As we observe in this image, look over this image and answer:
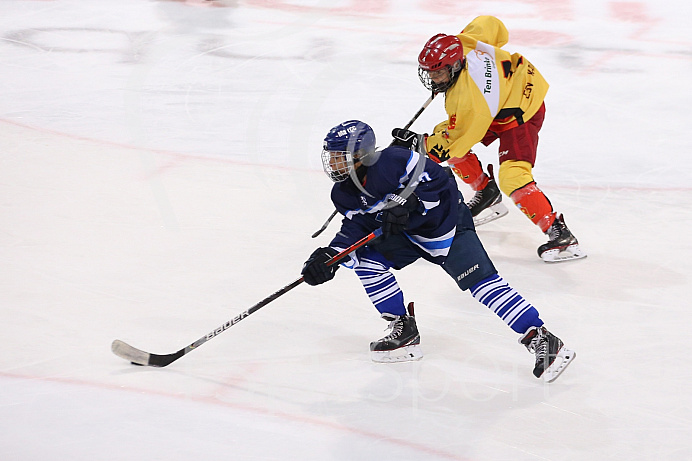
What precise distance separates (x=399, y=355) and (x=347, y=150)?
0.81 meters

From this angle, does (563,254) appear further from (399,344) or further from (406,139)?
(399,344)

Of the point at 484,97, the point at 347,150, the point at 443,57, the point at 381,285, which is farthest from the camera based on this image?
the point at 484,97

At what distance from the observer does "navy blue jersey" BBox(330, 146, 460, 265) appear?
2.90 metres

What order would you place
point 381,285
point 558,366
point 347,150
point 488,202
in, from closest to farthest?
point 347,150, point 558,366, point 381,285, point 488,202

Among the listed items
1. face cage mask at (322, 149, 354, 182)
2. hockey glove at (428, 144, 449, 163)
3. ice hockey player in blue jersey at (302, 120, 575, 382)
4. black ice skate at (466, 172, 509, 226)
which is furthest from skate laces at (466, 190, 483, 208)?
face cage mask at (322, 149, 354, 182)

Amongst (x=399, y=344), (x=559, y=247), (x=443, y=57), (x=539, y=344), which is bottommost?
(x=399, y=344)

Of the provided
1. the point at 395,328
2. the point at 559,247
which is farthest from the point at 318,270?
the point at 559,247

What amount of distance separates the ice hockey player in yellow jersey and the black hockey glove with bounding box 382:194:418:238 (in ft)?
3.54

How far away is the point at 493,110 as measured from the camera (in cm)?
390

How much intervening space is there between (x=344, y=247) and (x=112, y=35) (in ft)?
17.2

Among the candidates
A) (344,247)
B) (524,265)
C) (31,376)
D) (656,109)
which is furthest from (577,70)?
(31,376)

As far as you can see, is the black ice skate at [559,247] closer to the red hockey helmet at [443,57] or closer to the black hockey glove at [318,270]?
the red hockey helmet at [443,57]

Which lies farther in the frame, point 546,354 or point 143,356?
point 143,356

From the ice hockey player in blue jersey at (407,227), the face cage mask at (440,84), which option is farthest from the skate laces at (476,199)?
the ice hockey player in blue jersey at (407,227)
